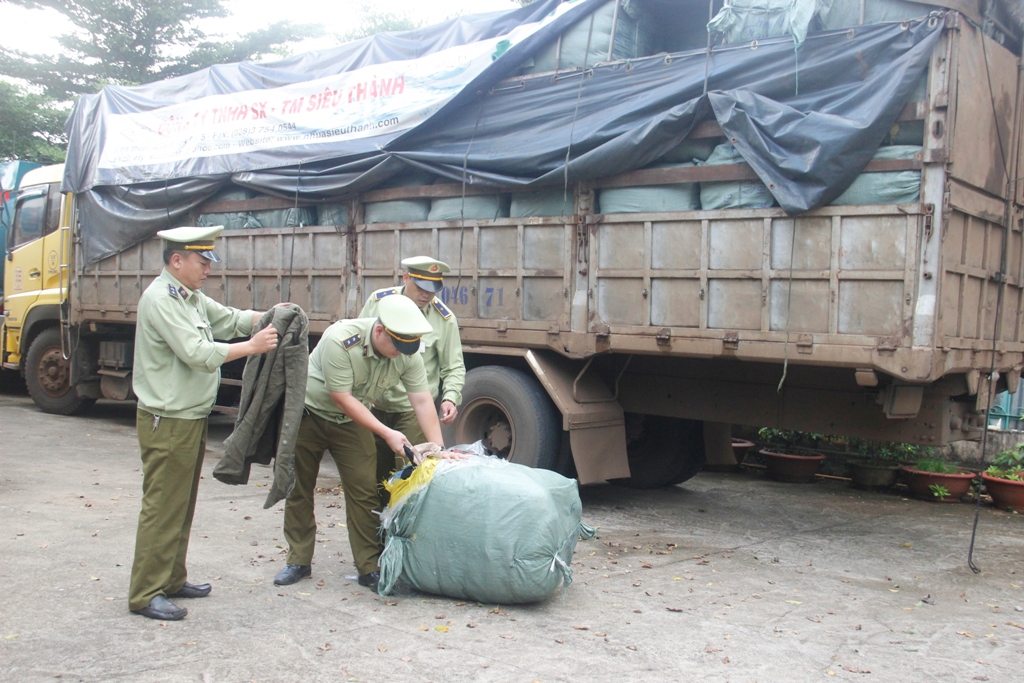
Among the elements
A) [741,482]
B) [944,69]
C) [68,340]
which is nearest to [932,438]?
[944,69]

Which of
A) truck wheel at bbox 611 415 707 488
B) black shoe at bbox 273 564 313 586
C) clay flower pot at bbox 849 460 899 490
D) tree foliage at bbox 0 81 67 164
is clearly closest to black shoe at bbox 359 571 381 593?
black shoe at bbox 273 564 313 586

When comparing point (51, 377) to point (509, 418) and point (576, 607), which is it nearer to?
point (509, 418)

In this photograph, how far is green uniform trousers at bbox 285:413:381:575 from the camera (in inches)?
187

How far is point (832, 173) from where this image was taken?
216 inches

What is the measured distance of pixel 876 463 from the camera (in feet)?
29.3

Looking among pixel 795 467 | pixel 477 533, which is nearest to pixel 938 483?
pixel 795 467

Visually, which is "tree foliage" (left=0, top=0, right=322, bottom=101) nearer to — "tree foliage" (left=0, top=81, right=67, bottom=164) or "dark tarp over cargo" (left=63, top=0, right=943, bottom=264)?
"tree foliage" (left=0, top=81, right=67, bottom=164)

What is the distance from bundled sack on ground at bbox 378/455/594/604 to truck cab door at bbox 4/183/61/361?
8345mm

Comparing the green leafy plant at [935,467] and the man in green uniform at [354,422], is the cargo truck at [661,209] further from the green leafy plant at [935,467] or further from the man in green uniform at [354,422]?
the man in green uniform at [354,422]

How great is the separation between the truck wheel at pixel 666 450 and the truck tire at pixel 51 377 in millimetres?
7212

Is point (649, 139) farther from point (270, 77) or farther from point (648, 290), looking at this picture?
point (270, 77)

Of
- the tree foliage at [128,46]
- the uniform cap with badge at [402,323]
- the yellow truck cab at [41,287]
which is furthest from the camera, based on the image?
the tree foliage at [128,46]

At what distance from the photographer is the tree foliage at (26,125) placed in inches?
791

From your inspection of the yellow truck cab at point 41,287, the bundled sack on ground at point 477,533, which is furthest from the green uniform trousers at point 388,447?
the yellow truck cab at point 41,287
